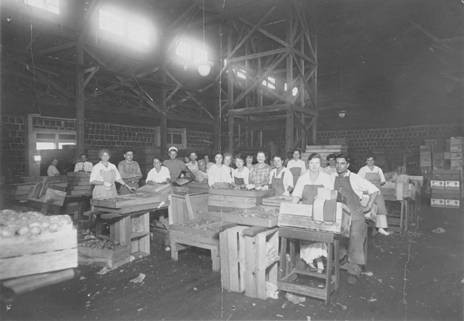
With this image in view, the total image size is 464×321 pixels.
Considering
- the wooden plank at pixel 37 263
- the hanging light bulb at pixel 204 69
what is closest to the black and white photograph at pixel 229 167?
the wooden plank at pixel 37 263

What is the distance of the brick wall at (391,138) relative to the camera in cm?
1524

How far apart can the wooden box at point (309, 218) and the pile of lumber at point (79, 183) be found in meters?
6.45

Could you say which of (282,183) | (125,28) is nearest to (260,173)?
(282,183)

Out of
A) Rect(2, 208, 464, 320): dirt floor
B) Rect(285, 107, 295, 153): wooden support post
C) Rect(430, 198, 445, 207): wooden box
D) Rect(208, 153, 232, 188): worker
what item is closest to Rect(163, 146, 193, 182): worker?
Rect(208, 153, 232, 188): worker

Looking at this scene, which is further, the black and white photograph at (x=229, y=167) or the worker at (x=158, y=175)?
the worker at (x=158, y=175)

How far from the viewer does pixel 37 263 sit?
111 inches

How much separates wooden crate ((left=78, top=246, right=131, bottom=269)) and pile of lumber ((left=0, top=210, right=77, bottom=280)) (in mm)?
2480

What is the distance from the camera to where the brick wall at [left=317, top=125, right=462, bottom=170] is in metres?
15.2

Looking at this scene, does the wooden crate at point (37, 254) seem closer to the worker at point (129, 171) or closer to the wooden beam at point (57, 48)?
the worker at point (129, 171)

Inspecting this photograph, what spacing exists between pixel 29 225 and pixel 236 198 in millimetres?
3465

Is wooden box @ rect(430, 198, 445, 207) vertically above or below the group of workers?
below

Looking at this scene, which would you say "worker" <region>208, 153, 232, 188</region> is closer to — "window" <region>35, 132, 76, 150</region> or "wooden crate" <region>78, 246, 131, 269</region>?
"wooden crate" <region>78, 246, 131, 269</region>

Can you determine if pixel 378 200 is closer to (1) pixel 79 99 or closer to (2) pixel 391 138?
(1) pixel 79 99

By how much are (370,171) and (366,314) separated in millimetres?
5316
